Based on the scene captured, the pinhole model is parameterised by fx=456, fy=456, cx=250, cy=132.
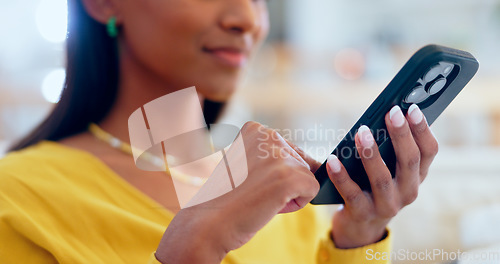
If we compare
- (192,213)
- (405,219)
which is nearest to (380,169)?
(192,213)

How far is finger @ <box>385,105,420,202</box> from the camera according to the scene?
0.35 metres

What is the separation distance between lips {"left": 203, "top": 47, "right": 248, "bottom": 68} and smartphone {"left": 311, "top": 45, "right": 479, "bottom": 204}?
9.7 inches

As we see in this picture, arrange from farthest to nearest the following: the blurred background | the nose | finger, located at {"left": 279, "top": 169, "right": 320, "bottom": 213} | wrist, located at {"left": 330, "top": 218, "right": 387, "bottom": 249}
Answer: the blurred background
the nose
wrist, located at {"left": 330, "top": 218, "right": 387, "bottom": 249}
finger, located at {"left": 279, "top": 169, "right": 320, "bottom": 213}

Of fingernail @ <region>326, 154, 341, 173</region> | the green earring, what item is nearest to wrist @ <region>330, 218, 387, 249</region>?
fingernail @ <region>326, 154, 341, 173</region>

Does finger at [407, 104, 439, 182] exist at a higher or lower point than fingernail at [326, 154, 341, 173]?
higher

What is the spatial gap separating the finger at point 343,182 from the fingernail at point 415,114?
67 mm

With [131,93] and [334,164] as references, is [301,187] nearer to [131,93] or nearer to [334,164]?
[334,164]

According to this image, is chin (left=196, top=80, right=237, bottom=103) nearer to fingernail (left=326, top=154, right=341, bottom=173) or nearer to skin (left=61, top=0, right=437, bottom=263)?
skin (left=61, top=0, right=437, bottom=263)

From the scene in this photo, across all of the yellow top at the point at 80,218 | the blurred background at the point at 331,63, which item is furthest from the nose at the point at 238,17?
the blurred background at the point at 331,63

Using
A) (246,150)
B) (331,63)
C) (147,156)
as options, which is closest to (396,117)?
(246,150)

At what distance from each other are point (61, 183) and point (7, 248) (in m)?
0.09

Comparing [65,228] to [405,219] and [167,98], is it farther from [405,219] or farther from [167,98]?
[405,219]

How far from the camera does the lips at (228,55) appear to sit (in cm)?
57

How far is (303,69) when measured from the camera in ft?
9.23
